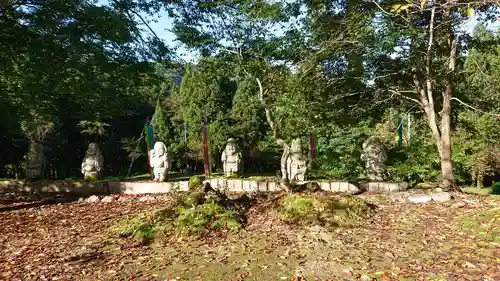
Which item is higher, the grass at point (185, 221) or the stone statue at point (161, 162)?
the stone statue at point (161, 162)

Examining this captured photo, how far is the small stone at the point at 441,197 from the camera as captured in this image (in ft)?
23.0

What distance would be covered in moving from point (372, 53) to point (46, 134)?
50.3ft

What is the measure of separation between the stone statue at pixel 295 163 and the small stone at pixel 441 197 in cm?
363

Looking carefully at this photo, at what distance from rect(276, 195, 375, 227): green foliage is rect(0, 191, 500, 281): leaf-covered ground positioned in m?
0.20

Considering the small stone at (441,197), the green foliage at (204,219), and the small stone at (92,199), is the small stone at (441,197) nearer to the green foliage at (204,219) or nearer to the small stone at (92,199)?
the green foliage at (204,219)

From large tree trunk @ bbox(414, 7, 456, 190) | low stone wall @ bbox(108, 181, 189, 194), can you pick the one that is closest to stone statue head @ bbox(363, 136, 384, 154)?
large tree trunk @ bbox(414, 7, 456, 190)

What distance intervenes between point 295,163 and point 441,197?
3.95 metres

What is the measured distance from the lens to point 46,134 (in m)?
16.3

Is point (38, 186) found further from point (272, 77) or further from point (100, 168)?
point (272, 77)

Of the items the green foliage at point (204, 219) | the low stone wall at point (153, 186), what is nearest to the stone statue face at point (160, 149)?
the low stone wall at point (153, 186)

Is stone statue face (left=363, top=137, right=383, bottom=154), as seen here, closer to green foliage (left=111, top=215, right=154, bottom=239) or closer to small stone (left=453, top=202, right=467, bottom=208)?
small stone (left=453, top=202, right=467, bottom=208)

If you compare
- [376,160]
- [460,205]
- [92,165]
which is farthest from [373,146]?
[92,165]

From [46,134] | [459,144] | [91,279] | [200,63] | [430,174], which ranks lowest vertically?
[91,279]

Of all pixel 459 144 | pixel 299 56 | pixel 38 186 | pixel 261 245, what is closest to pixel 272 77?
pixel 299 56
